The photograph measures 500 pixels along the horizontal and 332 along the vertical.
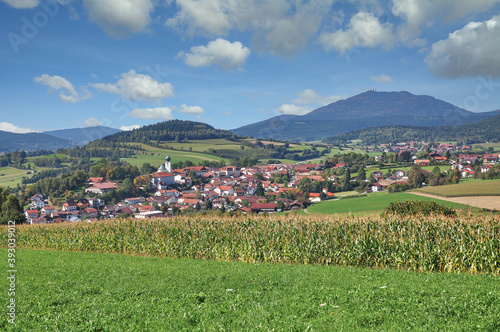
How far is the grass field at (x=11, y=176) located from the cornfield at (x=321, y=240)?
112 m

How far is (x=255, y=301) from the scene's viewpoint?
793cm

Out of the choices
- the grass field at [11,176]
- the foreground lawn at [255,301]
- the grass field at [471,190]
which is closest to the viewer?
the foreground lawn at [255,301]

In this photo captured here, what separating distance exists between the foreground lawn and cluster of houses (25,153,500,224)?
37464 millimetres

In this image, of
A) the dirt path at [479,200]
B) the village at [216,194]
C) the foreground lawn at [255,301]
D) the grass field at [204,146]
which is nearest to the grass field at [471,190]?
the dirt path at [479,200]

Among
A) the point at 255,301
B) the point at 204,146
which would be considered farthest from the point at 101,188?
the point at 204,146

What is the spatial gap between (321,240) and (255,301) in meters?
7.84

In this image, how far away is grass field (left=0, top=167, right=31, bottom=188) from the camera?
111 meters

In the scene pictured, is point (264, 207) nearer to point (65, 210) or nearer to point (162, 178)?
point (65, 210)

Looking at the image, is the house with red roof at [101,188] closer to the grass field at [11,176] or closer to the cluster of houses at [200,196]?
the cluster of houses at [200,196]

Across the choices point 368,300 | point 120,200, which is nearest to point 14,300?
point 368,300

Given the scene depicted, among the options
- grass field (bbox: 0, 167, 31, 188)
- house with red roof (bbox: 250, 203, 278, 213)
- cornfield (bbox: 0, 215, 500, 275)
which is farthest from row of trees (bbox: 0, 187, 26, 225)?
grass field (bbox: 0, 167, 31, 188)

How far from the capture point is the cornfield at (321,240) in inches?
515

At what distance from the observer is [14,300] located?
28.5 ft

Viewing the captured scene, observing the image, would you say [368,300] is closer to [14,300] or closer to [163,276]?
[163,276]
